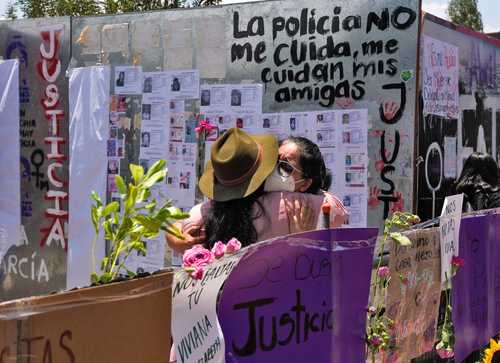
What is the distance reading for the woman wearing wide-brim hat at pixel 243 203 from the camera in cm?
318

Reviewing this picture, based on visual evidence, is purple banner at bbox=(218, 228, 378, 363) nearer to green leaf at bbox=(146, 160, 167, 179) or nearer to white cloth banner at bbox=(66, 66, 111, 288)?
green leaf at bbox=(146, 160, 167, 179)

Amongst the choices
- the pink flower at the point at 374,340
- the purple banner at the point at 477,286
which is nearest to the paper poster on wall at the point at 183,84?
the purple banner at the point at 477,286

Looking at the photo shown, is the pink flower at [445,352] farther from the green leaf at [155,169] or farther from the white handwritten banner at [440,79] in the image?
the green leaf at [155,169]

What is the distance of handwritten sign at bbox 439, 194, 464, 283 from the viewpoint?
3670 mm

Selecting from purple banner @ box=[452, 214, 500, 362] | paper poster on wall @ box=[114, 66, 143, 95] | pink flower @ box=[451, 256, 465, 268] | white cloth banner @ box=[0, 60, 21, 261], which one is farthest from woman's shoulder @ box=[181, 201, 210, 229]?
white cloth banner @ box=[0, 60, 21, 261]

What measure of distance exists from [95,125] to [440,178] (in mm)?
2790

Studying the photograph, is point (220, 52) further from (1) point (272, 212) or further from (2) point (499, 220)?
(1) point (272, 212)

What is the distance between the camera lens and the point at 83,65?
6742 mm

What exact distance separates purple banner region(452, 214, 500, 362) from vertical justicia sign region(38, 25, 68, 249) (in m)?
3.77

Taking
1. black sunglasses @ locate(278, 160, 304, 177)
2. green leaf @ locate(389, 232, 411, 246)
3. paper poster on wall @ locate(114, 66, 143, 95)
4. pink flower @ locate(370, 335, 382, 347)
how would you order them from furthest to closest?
1. paper poster on wall @ locate(114, 66, 143, 95)
2. black sunglasses @ locate(278, 160, 304, 177)
3. green leaf @ locate(389, 232, 411, 246)
4. pink flower @ locate(370, 335, 382, 347)

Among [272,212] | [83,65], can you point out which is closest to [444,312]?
[272,212]

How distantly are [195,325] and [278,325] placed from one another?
1.25ft

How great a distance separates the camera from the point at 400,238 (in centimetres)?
327

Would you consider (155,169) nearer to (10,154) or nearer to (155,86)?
(155,86)
